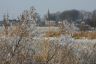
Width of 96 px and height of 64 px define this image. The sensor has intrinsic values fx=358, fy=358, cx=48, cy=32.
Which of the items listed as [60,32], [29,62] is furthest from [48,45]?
[29,62]

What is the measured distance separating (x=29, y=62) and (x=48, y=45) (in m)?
1.08

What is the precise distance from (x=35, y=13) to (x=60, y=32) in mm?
1006

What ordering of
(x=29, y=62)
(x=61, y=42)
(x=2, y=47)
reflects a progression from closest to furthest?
(x=2, y=47), (x=29, y=62), (x=61, y=42)

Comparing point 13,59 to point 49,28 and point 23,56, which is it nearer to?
point 23,56

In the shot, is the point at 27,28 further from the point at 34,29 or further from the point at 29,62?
the point at 29,62

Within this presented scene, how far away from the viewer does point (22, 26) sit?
15.8 ft

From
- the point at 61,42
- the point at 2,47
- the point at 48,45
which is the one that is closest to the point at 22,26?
the point at 2,47

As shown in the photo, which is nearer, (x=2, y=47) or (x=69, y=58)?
(x=2, y=47)

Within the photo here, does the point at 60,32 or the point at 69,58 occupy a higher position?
the point at 60,32

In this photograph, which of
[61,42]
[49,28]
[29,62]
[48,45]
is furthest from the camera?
[49,28]

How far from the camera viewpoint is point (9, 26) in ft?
16.2

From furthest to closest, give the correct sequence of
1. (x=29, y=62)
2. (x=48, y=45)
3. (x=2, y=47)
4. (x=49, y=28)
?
(x=49, y=28), (x=48, y=45), (x=29, y=62), (x=2, y=47)

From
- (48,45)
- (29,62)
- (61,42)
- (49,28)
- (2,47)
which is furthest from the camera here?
(49,28)

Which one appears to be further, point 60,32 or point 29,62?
point 60,32
